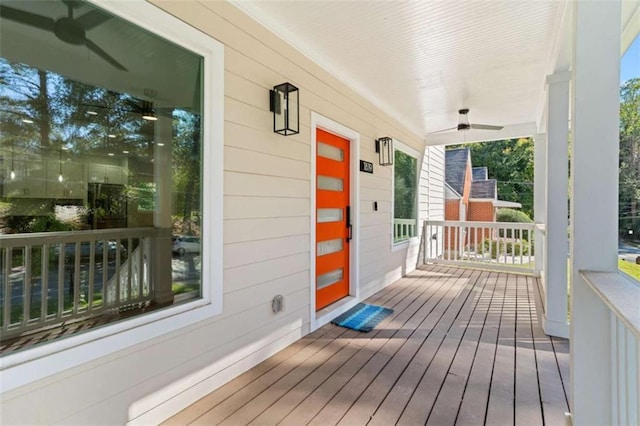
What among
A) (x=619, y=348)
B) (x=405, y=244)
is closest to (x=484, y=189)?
(x=405, y=244)

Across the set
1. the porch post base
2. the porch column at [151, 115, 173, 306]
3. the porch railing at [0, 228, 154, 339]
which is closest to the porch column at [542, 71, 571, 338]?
the porch post base

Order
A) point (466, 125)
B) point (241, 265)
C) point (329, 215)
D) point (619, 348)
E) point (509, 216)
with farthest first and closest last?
point (509, 216), point (466, 125), point (329, 215), point (241, 265), point (619, 348)

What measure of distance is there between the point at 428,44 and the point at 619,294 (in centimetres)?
261

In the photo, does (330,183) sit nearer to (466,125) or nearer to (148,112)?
(148,112)

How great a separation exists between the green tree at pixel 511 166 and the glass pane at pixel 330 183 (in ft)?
61.5

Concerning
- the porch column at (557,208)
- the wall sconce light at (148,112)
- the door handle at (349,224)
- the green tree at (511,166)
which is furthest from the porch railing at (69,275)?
the green tree at (511,166)

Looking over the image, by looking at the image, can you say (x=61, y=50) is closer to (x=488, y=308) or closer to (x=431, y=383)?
(x=431, y=383)

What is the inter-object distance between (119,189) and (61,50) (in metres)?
0.78

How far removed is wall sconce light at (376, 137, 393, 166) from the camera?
4.68 meters

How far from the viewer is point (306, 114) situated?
307 cm

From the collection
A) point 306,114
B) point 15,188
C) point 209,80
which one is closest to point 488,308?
→ point 306,114

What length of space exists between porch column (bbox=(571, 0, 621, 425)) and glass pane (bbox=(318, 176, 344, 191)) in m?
2.27

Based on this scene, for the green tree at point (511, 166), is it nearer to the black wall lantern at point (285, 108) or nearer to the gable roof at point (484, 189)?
the gable roof at point (484, 189)

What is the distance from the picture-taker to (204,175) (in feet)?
6.99
